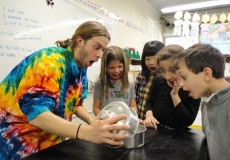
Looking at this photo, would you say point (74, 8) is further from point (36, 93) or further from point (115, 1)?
point (36, 93)

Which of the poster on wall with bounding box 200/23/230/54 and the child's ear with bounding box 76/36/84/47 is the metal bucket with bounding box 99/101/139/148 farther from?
the poster on wall with bounding box 200/23/230/54

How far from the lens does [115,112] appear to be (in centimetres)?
69

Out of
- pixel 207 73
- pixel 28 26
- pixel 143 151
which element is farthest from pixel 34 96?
pixel 28 26

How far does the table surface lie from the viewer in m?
0.67

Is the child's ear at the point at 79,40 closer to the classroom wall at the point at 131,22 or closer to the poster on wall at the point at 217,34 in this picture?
the classroom wall at the point at 131,22

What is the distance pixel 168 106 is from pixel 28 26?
4.15ft

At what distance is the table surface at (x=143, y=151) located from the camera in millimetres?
667

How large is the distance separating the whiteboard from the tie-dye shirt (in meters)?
0.66

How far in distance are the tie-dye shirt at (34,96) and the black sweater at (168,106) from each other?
22.5 inches

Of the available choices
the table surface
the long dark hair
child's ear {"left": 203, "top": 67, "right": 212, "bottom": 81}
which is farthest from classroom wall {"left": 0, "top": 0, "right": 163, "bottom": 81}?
child's ear {"left": 203, "top": 67, "right": 212, "bottom": 81}

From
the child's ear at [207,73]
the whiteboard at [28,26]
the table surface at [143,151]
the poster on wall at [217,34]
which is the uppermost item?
the poster on wall at [217,34]

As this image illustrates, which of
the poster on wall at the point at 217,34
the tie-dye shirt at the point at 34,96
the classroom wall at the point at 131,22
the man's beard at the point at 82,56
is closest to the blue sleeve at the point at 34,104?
the tie-dye shirt at the point at 34,96

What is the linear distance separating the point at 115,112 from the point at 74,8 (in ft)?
5.50

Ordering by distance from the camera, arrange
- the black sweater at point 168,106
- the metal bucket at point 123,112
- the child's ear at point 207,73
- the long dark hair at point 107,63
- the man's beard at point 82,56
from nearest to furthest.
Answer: the metal bucket at point 123,112
the child's ear at point 207,73
the man's beard at point 82,56
the black sweater at point 168,106
the long dark hair at point 107,63
